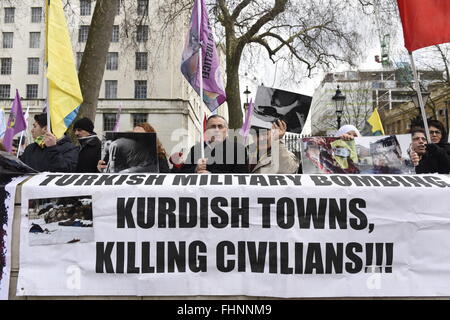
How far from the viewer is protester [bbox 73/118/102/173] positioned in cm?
399

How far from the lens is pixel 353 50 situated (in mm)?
16641

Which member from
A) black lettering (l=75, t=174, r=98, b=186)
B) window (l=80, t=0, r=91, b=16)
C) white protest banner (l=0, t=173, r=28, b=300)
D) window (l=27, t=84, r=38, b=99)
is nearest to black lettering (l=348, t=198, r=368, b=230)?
black lettering (l=75, t=174, r=98, b=186)

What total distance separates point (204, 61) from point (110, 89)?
4438 cm

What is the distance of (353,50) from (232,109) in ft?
17.9

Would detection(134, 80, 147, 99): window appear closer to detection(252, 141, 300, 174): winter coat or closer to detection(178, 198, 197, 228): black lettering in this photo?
detection(252, 141, 300, 174): winter coat

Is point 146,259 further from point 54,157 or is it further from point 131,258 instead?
point 54,157

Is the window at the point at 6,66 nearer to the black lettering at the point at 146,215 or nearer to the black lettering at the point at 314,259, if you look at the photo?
the black lettering at the point at 146,215

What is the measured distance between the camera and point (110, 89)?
4688 cm

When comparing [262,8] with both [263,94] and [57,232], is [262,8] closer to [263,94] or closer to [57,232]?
[263,94]

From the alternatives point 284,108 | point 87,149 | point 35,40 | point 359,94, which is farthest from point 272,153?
point 35,40

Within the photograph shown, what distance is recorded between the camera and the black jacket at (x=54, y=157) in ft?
14.2

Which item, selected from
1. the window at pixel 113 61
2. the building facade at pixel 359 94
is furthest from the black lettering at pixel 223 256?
the window at pixel 113 61

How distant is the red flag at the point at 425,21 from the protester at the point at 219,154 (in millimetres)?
1872
